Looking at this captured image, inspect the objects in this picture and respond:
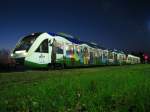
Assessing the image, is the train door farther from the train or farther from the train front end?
the train front end

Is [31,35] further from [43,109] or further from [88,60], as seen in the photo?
[43,109]

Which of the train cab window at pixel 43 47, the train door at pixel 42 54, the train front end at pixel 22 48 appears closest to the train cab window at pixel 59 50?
the train door at pixel 42 54

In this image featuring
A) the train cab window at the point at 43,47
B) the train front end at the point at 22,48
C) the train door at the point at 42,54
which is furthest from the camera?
the train cab window at the point at 43,47

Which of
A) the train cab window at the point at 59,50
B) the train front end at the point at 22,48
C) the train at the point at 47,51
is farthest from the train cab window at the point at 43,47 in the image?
the train cab window at the point at 59,50

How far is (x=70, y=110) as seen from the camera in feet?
12.5

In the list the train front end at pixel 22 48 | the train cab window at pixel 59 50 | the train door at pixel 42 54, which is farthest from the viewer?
Result: the train cab window at pixel 59 50

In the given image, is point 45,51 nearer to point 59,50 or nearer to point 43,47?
point 43,47

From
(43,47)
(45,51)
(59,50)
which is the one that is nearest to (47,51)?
(45,51)

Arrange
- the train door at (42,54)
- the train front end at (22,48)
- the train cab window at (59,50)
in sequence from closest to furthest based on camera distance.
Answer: the train front end at (22,48) → the train door at (42,54) → the train cab window at (59,50)

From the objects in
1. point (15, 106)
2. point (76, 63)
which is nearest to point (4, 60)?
point (76, 63)

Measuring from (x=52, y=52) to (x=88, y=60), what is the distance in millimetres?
9136

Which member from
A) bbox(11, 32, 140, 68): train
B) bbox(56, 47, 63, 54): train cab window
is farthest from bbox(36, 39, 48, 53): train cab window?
bbox(56, 47, 63, 54): train cab window

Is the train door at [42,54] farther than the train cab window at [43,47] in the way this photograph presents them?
No

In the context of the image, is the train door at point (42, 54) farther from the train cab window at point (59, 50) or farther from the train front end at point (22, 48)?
the train cab window at point (59, 50)
